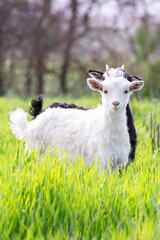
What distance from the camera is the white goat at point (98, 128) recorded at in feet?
13.5

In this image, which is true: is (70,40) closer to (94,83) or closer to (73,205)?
(94,83)

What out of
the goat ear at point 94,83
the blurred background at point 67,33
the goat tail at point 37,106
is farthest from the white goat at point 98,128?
the blurred background at point 67,33

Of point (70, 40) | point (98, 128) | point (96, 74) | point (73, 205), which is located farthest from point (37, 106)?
point (70, 40)

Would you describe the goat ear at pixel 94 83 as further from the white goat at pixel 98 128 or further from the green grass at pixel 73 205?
the green grass at pixel 73 205

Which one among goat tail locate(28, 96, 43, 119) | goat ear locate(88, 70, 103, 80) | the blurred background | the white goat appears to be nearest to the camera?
the white goat

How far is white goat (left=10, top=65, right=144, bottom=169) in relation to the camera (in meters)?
4.11

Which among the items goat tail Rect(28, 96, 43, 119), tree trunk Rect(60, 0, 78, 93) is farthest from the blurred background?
goat tail Rect(28, 96, 43, 119)

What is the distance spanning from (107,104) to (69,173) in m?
1.09

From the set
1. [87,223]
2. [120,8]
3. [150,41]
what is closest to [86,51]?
[120,8]

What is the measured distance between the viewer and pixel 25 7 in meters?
18.1

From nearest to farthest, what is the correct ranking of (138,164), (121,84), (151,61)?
(121,84) < (138,164) < (151,61)

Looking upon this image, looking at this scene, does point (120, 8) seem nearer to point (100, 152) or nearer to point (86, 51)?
point (86, 51)

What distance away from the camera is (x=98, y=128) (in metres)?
4.32

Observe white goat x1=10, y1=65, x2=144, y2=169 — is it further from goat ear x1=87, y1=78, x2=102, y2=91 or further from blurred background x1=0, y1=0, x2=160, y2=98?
blurred background x1=0, y1=0, x2=160, y2=98
